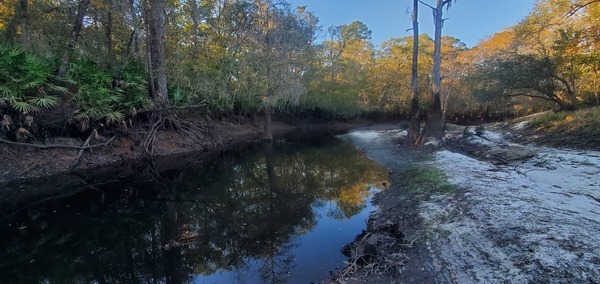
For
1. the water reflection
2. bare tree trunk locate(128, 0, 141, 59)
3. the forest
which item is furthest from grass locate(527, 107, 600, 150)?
bare tree trunk locate(128, 0, 141, 59)

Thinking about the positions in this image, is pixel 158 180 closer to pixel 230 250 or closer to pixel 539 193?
pixel 230 250

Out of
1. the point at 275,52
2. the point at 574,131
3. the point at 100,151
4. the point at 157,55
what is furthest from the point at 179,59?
the point at 574,131

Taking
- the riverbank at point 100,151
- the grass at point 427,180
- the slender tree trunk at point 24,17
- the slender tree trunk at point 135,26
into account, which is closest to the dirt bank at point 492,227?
the grass at point 427,180

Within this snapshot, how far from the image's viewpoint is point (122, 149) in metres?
11.4

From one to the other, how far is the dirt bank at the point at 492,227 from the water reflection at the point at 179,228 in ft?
3.47

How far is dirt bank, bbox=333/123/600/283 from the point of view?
10.4 ft

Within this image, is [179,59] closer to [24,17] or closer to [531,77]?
[24,17]

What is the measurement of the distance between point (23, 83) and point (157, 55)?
18.4ft

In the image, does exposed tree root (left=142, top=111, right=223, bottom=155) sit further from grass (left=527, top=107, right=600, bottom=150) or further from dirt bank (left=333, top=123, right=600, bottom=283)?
grass (left=527, top=107, right=600, bottom=150)

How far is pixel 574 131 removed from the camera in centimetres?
1011

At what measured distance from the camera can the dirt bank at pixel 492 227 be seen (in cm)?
317

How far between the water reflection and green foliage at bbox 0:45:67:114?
332 centimetres

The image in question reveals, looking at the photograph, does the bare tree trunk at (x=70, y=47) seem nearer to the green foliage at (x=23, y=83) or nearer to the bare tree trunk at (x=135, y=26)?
the green foliage at (x=23, y=83)

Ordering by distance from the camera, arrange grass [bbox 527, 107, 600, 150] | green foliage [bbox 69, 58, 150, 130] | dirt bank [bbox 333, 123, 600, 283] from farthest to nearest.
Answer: green foliage [bbox 69, 58, 150, 130] → grass [bbox 527, 107, 600, 150] → dirt bank [bbox 333, 123, 600, 283]
